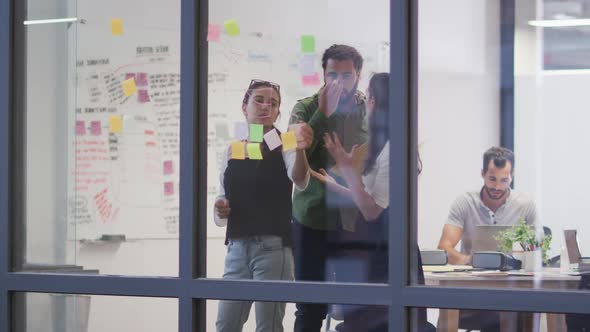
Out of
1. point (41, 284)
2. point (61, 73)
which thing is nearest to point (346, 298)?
point (41, 284)

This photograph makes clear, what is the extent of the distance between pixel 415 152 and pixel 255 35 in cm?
75

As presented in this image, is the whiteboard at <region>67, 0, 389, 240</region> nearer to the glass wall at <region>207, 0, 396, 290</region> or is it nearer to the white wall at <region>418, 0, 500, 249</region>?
the glass wall at <region>207, 0, 396, 290</region>

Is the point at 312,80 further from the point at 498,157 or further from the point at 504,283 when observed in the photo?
the point at 504,283

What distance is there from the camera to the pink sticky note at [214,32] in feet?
11.8

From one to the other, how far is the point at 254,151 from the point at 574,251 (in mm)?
1300

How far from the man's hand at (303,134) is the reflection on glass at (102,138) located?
0.44 meters

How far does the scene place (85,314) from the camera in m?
3.83

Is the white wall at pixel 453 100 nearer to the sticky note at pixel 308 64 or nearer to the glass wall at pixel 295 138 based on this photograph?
the glass wall at pixel 295 138

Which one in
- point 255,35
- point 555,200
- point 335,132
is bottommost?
point 555,200

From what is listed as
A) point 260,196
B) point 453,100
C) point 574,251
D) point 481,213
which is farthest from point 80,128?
point 574,251

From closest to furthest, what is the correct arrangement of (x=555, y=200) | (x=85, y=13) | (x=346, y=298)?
(x=346, y=298) → (x=85, y=13) → (x=555, y=200)

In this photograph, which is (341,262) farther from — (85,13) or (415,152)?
(85,13)

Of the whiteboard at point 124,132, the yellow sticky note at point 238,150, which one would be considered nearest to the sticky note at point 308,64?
the yellow sticky note at point 238,150

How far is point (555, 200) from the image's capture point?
4.12 meters
